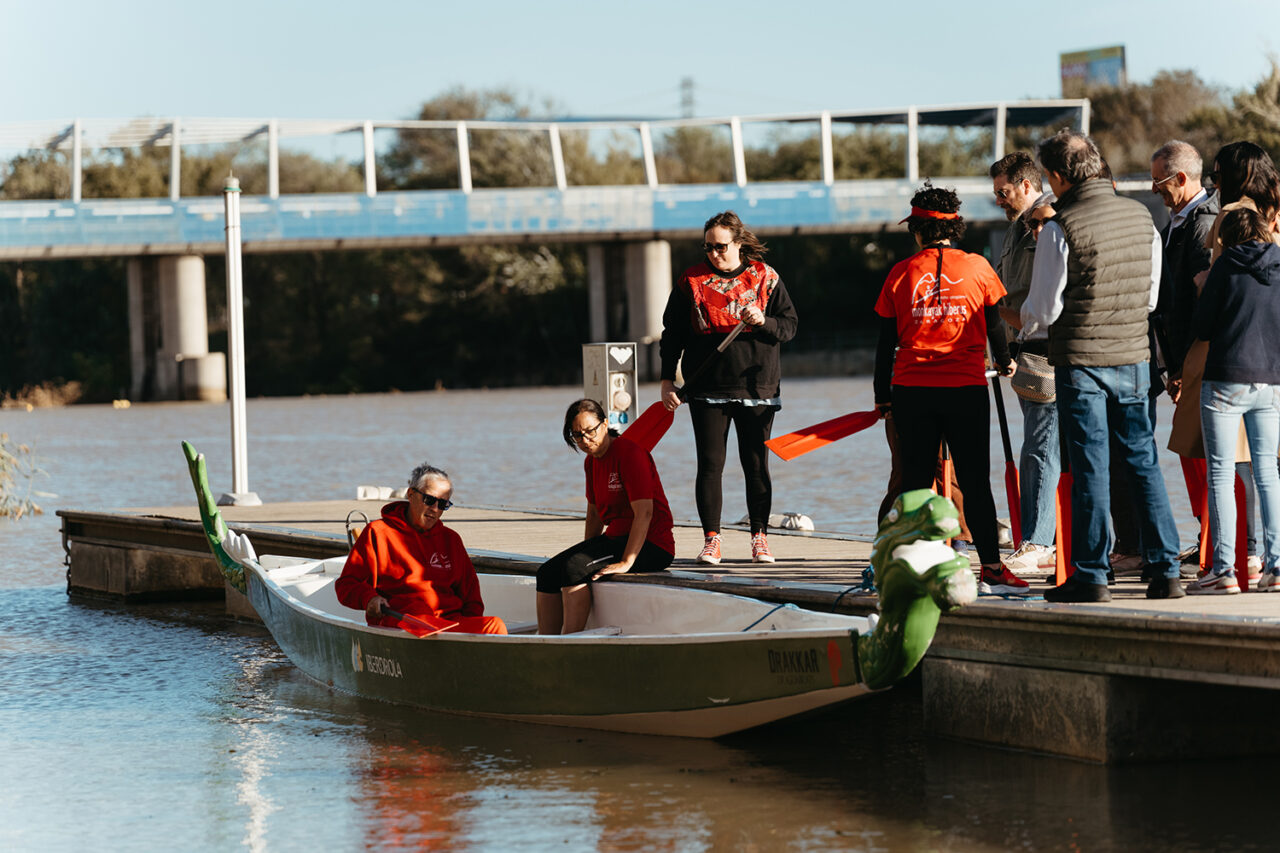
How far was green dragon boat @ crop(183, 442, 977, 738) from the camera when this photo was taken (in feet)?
19.4

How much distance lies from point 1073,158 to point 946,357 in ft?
3.29

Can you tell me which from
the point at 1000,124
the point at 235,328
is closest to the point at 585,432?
the point at 235,328

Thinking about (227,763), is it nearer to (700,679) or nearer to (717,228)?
(700,679)

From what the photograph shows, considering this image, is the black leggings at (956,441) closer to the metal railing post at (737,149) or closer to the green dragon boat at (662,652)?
the green dragon boat at (662,652)

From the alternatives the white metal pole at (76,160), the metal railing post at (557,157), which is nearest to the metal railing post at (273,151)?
the white metal pole at (76,160)

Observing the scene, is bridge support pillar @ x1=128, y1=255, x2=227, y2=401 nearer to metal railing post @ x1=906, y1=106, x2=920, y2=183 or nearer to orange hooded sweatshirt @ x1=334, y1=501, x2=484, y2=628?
metal railing post @ x1=906, y1=106, x2=920, y2=183

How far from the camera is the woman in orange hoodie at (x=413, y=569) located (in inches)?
314

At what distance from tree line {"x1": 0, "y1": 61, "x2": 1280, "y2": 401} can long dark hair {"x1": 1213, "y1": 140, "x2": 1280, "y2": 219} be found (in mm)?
58929

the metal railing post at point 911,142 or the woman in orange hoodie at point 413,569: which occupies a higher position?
the metal railing post at point 911,142

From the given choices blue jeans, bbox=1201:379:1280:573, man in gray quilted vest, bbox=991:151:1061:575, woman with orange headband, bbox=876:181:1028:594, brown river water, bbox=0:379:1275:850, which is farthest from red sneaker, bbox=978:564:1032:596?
blue jeans, bbox=1201:379:1280:573

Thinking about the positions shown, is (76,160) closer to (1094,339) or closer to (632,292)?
(632,292)

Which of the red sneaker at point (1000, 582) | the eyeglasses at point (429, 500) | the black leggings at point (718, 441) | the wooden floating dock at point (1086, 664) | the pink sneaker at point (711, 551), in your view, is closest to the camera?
the wooden floating dock at point (1086, 664)

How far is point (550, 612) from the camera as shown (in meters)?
8.20

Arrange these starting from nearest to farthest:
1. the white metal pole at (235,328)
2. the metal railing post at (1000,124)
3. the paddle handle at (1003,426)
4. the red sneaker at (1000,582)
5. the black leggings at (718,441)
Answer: the red sneaker at (1000,582), the paddle handle at (1003,426), the black leggings at (718,441), the white metal pole at (235,328), the metal railing post at (1000,124)
